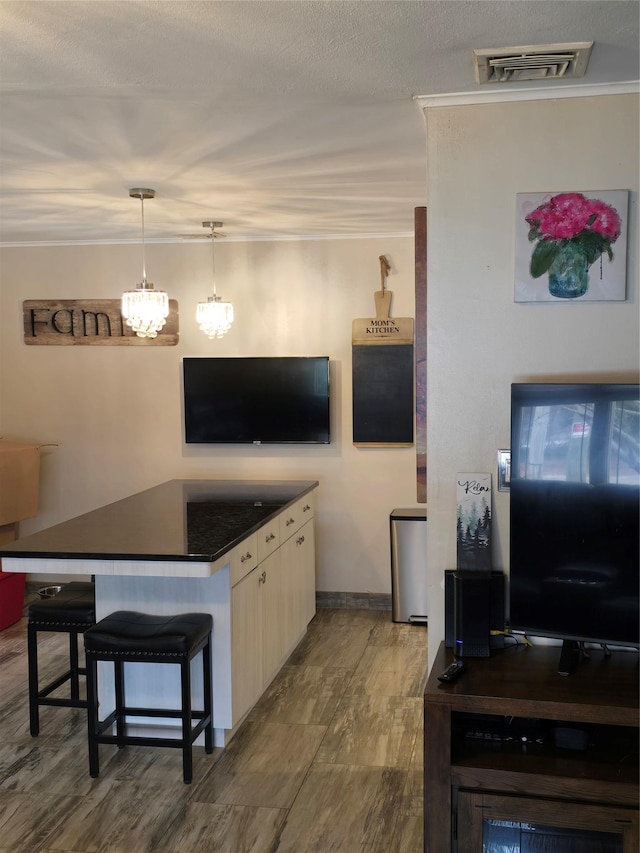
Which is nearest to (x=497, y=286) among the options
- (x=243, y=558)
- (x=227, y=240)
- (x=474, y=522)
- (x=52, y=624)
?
(x=474, y=522)

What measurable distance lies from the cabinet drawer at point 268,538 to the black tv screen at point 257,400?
1350 millimetres

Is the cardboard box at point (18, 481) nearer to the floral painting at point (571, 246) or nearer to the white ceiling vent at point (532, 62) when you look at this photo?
the floral painting at point (571, 246)

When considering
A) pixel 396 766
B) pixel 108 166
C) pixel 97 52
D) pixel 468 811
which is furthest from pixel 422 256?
pixel 396 766

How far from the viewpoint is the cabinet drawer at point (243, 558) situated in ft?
11.7

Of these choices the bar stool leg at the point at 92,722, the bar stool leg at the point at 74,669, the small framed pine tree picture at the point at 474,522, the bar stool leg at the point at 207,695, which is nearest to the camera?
the small framed pine tree picture at the point at 474,522

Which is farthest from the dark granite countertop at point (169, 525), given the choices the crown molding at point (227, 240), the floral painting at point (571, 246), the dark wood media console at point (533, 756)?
Result: the crown molding at point (227, 240)

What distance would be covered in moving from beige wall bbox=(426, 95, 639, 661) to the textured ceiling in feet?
0.44

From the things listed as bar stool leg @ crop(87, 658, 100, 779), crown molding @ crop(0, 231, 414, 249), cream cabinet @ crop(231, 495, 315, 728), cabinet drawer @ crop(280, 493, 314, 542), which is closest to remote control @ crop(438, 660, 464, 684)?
cream cabinet @ crop(231, 495, 315, 728)

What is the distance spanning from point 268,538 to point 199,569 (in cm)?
101

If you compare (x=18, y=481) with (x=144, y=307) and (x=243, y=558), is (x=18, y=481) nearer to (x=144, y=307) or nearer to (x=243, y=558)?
(x=144, y=307)

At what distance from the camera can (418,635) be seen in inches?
204

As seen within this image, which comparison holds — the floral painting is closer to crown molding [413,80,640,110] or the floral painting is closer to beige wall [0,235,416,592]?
crown molding [413,80,640,110]

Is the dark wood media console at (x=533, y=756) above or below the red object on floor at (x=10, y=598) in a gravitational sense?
above

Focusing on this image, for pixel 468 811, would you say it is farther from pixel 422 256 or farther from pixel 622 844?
pixel 422 256
